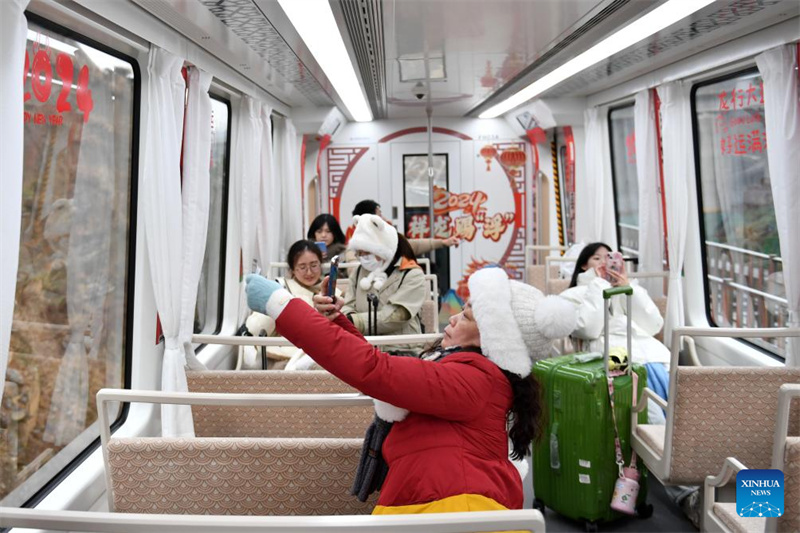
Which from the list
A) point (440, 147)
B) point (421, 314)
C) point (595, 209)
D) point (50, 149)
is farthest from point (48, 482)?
point (440, 147)

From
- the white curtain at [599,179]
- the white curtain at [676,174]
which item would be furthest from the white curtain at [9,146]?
the white curtain at [599,179]

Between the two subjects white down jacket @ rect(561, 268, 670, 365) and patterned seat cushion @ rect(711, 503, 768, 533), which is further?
white down jacket @ rect(561, 268, 670, 365)

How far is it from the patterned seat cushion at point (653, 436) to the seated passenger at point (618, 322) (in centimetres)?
65

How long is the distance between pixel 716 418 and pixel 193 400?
90.7 inches

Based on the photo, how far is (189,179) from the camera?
12.6ft

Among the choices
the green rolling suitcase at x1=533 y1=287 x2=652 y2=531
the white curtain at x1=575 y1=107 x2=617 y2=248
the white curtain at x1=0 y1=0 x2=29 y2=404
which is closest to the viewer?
the white curtain at x1=0 y1=0 x2=29 y2=404

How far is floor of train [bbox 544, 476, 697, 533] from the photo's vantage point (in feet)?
12.3

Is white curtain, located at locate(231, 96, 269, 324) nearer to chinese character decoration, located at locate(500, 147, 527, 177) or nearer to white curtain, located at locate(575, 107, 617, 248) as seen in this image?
white curtain, located at locate(575, 107, 617, 248)

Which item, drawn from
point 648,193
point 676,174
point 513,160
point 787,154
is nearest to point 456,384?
point 787,154

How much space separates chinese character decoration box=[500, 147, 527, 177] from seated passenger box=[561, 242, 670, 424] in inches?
174

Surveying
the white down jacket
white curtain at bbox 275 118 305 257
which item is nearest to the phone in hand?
the white down jacket

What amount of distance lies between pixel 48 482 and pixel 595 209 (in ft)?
20.5

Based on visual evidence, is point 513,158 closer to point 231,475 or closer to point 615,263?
point 615,263

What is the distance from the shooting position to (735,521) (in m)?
2.52
